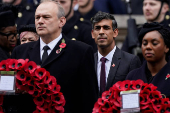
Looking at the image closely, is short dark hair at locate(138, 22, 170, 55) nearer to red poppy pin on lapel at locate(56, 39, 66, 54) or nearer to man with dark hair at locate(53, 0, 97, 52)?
red poppy pin on lapel at locate(56, 39, 66, 54)

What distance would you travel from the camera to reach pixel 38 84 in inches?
264

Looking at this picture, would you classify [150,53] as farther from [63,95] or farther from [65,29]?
[65,29]

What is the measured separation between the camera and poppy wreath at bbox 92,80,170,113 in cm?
650

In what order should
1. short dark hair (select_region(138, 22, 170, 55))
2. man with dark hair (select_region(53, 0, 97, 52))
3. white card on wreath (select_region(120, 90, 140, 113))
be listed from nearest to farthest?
1. white card on wreath (select_region(120, 90, 140, 113))
2. short dark hair (select_region(138, 22, 170, 55))
3. man with dark hair (select_region(53, 0, 97, 52))

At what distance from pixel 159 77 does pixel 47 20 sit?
1749mm

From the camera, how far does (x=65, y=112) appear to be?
710cm

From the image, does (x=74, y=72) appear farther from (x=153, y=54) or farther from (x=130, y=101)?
(x=153, y=54)

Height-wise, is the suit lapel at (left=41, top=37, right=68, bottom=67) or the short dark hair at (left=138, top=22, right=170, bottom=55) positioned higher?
the short dark hair at (left=138, top=22, right=170, bottom=55)

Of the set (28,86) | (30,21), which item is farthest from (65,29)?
(28,86)

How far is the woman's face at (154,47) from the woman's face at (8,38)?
2287 millimetres

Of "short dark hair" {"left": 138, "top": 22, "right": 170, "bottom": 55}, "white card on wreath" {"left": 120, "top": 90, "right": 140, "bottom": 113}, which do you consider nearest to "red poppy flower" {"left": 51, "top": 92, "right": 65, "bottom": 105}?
"white card on wreath" {"left": 120, "top": 90, "right": 140, "bottom": 113}

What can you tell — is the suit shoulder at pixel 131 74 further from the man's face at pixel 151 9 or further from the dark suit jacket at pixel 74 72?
the man's face at pixel 151 9

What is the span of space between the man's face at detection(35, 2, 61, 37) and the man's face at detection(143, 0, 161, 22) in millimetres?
3229

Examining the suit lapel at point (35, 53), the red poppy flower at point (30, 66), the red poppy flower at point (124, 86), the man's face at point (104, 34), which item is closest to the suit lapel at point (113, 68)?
the man's face at point (104, 34)
